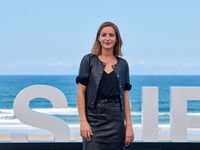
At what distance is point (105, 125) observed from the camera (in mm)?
2299

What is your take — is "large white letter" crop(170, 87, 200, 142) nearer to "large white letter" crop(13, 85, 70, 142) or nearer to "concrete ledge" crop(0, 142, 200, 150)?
"concrete ledge" crop(0, 142, 200, 150)

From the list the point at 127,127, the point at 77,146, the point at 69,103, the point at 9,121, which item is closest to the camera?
the point at 127,127

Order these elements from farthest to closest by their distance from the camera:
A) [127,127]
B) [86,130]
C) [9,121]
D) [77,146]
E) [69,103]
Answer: [69,103] → [9,121] → [77,146] → [127,127] → [86,130]

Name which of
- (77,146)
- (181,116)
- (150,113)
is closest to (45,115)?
(77,146)

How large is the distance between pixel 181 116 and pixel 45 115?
5.20ft

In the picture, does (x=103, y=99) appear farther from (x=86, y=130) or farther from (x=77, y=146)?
(x=77, y=146)

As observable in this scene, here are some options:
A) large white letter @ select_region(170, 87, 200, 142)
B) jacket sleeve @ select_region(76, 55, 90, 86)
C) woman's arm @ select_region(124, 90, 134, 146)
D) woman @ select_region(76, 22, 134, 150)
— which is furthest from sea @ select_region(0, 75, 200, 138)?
jacket sleeve @ select_region(76, 55, 90, 86)

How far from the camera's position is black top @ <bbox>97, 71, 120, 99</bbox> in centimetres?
230

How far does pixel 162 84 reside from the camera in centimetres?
2916

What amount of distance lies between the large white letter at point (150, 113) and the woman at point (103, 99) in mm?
1291

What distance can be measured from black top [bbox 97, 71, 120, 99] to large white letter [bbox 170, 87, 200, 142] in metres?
1.51

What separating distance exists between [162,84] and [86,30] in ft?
28.4

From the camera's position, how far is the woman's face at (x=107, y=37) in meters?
2.31

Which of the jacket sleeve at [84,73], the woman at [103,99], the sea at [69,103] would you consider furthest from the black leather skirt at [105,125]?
the sea at [69,103]
